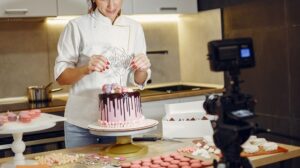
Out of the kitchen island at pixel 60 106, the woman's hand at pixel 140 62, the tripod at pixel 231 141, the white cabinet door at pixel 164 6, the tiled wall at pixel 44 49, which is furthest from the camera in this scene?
the white cabinet door at pixel 164 6

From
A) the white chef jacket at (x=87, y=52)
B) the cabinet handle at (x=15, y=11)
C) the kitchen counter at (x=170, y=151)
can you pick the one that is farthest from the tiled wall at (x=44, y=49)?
the kitchen counter at (x=170, y=151)

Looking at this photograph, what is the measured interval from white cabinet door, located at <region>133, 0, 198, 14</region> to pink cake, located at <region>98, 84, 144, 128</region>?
5.04 ft

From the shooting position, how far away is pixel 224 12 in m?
3.15

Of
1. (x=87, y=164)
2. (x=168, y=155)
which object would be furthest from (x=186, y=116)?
(x=87, y=164)

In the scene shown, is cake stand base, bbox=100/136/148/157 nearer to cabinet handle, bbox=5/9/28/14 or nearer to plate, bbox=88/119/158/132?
plate, bbox=88/119/158/132

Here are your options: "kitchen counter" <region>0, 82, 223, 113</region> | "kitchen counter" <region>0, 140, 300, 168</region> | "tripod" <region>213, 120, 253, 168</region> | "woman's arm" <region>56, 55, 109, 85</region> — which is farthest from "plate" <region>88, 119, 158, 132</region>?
"kitchen counter" <region>0, 82, 223, 113</region>

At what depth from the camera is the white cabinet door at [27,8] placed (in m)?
2.62

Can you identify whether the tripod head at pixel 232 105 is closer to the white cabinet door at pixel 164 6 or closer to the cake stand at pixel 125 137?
the cake stand at pixel 125 137

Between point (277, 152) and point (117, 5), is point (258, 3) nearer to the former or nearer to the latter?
point (117, 5)

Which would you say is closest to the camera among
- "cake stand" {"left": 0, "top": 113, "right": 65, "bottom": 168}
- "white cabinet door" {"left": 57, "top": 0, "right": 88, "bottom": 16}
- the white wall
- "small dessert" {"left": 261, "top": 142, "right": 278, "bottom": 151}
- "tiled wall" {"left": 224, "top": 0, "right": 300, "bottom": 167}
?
"cake stand" {"left": 0, "top": 113, "right": 65, "bottom": 168}

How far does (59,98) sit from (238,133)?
2215mm

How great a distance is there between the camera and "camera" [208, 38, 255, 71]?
93 cm

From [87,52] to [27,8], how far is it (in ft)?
3.55

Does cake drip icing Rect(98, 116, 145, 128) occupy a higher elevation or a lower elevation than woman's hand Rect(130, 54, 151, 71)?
lower
